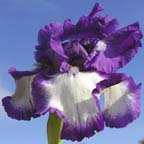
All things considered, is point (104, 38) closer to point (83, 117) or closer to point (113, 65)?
point (113, 65)

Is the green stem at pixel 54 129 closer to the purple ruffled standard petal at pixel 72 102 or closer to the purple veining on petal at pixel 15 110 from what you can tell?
the purple ruffled standard petal at pixel 72 102

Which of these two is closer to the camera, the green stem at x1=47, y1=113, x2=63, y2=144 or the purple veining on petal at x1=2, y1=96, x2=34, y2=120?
the green stem at x1=47, y1=113, x2=63, y2=144

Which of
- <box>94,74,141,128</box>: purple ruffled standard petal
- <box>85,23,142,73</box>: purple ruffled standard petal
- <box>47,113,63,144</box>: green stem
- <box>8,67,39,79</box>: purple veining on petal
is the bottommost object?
<box>47,113,63,144</box>: green stem

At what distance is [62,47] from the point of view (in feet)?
8.00

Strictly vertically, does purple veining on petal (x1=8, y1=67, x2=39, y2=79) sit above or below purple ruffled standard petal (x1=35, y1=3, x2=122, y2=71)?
below

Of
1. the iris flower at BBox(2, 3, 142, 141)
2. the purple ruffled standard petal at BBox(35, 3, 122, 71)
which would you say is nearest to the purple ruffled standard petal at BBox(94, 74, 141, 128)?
the iris flower at BBox(2, 3, 142, 141)

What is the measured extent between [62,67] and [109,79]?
195 millimetres

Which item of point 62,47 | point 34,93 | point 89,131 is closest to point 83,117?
point 89,131

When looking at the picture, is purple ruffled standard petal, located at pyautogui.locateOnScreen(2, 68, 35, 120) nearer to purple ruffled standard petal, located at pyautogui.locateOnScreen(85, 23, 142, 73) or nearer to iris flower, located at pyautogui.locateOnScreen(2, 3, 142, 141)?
iris flower, located at pyautogui.locateOnScreen(2, 3, 142, 141)

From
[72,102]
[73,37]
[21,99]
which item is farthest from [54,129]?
[73,37]

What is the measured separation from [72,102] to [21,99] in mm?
283

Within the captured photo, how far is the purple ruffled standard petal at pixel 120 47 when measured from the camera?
7.83 ft

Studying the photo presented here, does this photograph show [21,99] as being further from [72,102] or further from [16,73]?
[72,102]

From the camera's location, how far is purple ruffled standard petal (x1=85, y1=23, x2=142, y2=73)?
2.39 metres
